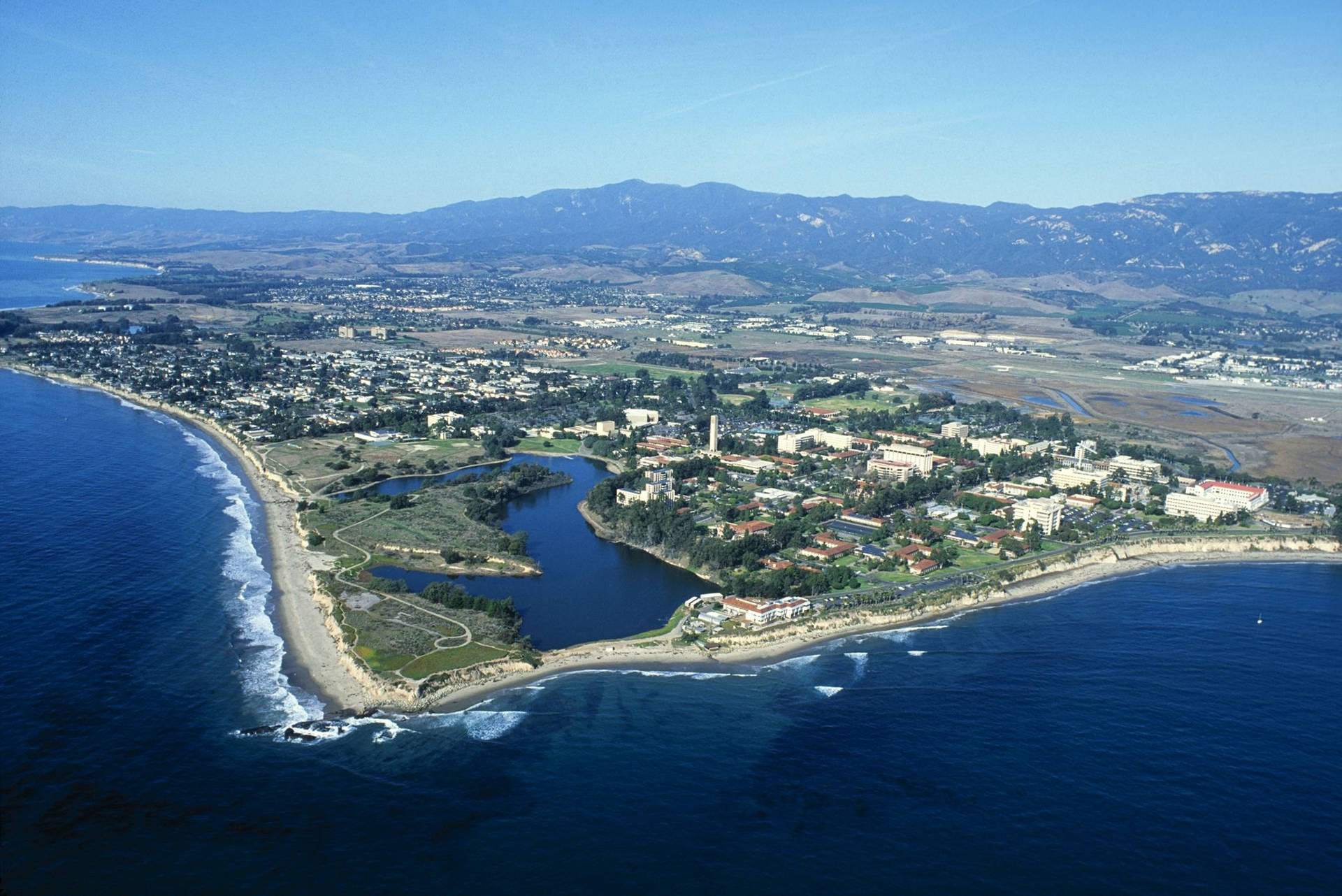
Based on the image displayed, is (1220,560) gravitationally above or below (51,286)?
below

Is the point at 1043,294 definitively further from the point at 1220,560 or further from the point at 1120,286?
the point at 1220,560

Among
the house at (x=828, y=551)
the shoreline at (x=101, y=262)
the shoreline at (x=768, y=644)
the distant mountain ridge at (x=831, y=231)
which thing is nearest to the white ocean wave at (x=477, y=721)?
the shoreline at (x=768, y=644)

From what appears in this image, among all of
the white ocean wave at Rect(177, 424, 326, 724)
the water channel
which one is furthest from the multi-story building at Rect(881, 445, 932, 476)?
the white ocean wave at Rect(177, 424, 326, 724)

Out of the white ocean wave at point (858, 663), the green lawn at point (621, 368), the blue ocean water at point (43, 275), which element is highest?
the blue ocean water at point (43, 275)

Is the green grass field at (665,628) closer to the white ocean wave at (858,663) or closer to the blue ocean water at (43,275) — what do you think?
the white ocean wave at (858,663)

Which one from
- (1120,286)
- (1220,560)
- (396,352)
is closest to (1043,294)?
(1120,286)

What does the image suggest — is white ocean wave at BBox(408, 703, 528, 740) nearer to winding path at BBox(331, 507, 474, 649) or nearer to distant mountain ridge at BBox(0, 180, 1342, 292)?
winding path at BBox(331, 507, 474, 649)
